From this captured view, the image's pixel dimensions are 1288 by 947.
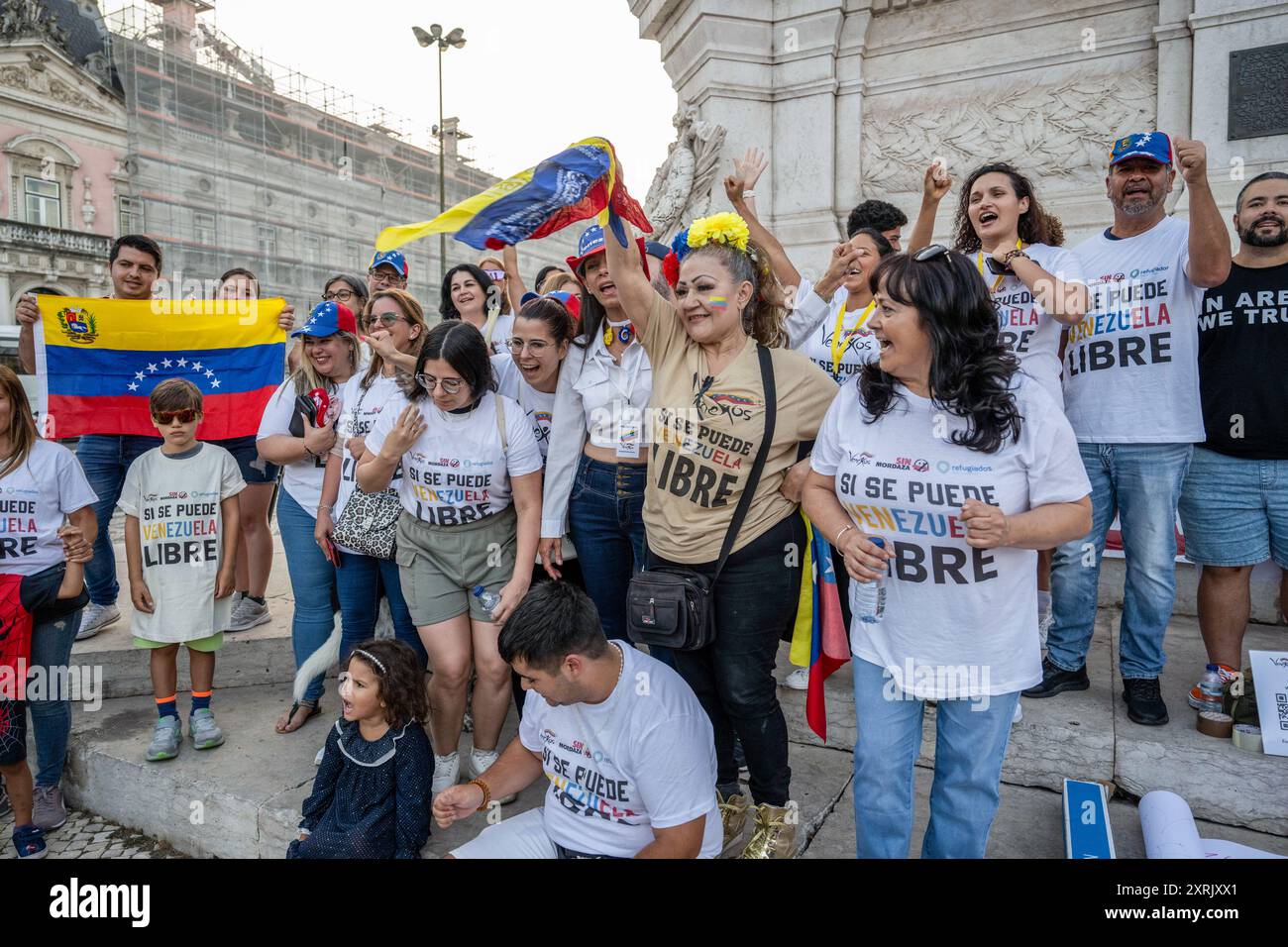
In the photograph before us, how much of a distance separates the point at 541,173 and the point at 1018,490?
5.83ft

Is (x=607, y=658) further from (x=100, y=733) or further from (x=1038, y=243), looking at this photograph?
(x=100, y=733)

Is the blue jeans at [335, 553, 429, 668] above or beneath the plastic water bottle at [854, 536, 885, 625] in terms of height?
beneath

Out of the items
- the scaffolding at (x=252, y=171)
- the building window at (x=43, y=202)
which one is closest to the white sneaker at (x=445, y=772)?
the scaffolding at (x=252, y=171)

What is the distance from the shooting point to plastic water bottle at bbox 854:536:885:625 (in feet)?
6.89

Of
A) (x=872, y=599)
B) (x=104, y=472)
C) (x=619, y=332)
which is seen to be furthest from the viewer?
(x=104, y=472)

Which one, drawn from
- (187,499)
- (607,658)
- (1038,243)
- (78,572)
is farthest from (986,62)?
(78,572)

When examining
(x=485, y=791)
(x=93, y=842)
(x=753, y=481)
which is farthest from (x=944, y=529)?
(x=93, y=842)

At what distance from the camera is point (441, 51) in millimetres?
18906

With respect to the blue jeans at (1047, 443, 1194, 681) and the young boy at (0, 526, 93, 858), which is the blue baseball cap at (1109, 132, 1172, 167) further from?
the young boy at (0, 526, 93, 858)

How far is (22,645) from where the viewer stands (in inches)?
130

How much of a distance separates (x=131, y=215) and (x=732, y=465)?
34.9m

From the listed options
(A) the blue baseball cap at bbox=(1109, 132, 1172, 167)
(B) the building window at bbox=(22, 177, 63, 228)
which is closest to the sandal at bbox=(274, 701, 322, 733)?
(A) the blue baseball cap at bbox=(1109, 132, 1172, 167)

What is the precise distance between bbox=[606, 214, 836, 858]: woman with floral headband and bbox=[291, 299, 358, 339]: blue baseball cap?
6.09ft

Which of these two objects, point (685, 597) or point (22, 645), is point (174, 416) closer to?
point (22, 645)
